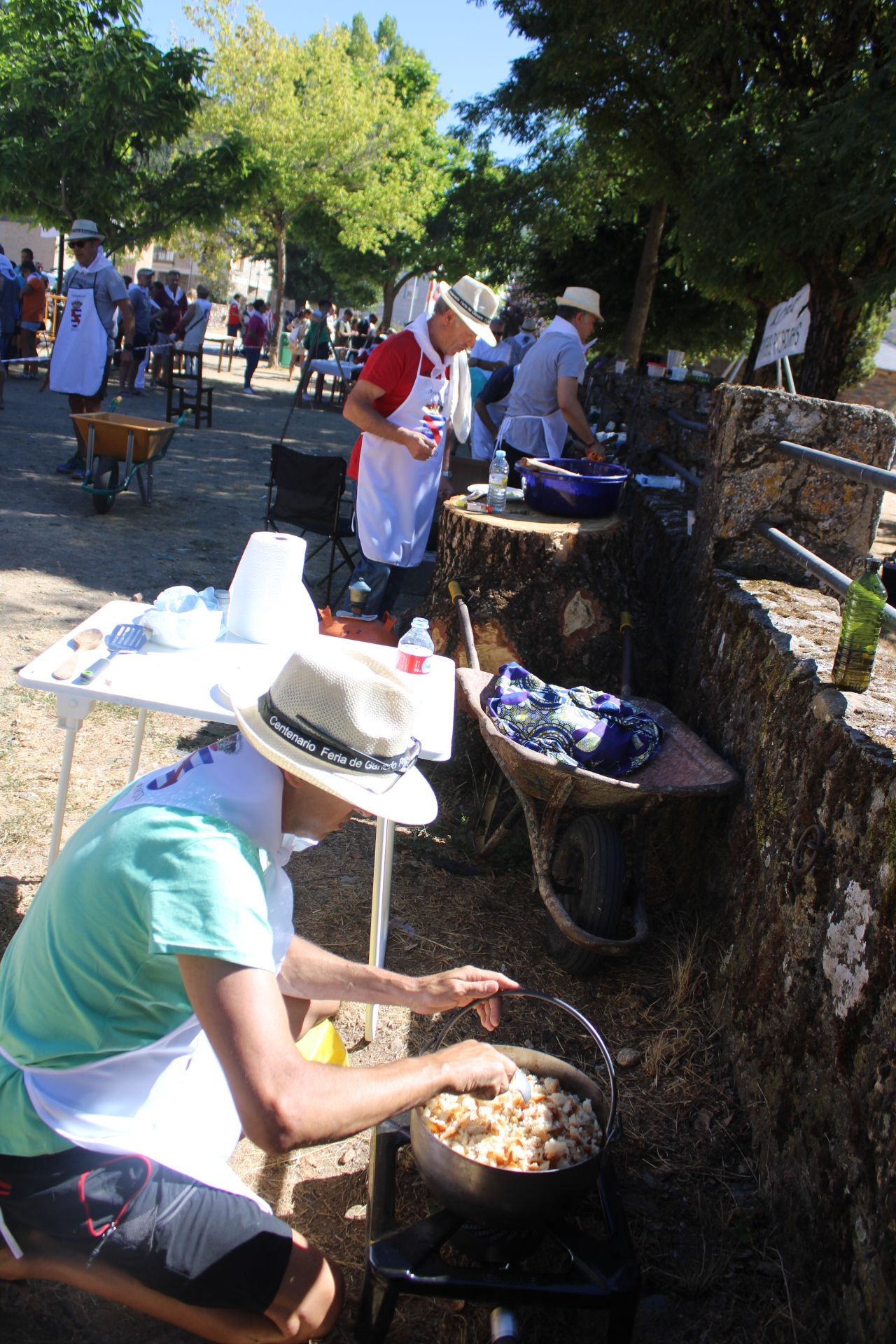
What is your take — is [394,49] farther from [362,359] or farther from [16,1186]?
[16,1186]

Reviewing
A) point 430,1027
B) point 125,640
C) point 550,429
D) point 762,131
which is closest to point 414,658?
point 125,640

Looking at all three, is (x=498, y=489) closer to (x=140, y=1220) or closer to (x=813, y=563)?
(x=813, y=563)

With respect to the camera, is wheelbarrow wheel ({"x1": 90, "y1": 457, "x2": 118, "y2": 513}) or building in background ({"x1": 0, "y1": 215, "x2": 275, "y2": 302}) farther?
building in background ({"x1": 0, "y1": 215, "x2": 275, "y2": 302})

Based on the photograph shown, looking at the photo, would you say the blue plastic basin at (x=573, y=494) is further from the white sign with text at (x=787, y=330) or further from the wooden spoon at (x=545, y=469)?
the white sign with text at (x=787, y=330)

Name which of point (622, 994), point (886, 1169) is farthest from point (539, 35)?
point (886, 1169)

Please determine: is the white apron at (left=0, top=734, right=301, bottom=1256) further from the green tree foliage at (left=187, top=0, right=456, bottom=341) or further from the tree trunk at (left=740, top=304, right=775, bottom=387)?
the green tree foliage at (left=187, top=0, right=456, bottom=341)

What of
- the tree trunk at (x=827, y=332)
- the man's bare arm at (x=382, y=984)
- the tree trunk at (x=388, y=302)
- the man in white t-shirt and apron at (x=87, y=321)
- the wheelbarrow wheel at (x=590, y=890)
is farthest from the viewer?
the tree trunk at (x=388, y=302)

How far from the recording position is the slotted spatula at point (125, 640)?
2945 mm

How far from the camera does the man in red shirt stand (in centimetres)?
Answer: 494

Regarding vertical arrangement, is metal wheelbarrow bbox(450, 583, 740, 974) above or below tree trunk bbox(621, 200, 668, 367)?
below

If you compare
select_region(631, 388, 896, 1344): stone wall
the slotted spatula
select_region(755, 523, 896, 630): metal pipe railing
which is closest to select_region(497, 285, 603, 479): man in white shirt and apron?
select_region(631, 388, 896, 1344): stone wall

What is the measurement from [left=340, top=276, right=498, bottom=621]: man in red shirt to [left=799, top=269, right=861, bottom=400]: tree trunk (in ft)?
13.0

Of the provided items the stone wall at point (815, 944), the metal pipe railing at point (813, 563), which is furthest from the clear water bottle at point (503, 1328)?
the metal pipe railing at point (813, 563)

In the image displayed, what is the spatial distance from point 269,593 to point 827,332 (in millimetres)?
6630
